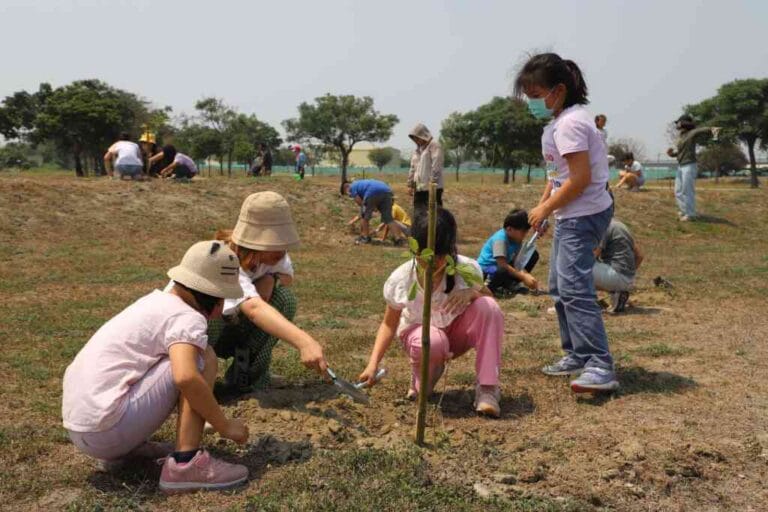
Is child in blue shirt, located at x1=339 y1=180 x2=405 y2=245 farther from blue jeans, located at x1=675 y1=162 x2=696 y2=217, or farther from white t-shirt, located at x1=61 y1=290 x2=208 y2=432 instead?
white t-shirt, located at x1=61 y1=290 x2=208 y2=432

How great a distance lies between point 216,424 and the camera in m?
2.88

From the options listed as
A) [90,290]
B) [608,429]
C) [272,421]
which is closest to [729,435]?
[608,429]

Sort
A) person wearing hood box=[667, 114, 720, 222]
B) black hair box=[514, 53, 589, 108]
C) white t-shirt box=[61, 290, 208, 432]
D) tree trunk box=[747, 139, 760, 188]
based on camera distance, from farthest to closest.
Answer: tree trunk box=[747, 139, 760, 188] → person wearing hood box=[667, 114, 720, 222] → black hair box=[514, 53, 589, 108] → white t-shirt box=[61, 290, 208, 432]

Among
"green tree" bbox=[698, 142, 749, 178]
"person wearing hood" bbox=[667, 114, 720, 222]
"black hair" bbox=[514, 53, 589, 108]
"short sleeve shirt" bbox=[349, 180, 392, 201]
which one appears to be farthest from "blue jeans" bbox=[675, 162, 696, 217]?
"green tree" bbox=[698, 142, 749, 178]

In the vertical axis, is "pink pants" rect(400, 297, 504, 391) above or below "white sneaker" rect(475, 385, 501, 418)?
above

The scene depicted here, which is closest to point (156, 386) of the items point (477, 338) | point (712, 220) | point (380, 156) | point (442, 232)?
point (442, 232)

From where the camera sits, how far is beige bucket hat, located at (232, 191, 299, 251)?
3.67 meters

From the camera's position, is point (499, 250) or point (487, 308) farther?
point (499, 250)

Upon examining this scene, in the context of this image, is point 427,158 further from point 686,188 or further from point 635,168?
point 635,168

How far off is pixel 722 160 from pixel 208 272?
6953 cm

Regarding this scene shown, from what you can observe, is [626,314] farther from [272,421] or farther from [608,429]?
[272,421]

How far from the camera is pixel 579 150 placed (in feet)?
13.1

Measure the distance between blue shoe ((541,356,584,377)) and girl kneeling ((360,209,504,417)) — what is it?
0.84m

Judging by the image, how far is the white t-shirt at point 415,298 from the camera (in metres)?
3.72
